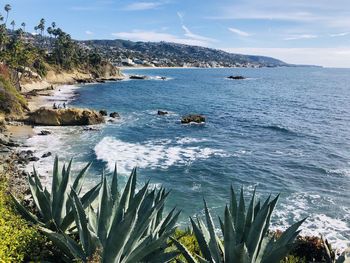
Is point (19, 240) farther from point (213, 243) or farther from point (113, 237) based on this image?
point (213, 243)

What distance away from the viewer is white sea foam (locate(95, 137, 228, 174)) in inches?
1112

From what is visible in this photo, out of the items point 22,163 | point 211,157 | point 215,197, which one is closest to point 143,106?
point 211,157

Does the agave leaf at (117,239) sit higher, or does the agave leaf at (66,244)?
the agave leaf at (117,239)

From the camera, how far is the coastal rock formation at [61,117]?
1590 inches

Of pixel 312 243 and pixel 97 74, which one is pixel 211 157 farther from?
pixel 97 74

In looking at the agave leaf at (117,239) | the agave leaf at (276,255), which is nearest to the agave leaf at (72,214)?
the agave leaf at (117,239)

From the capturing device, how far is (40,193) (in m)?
8.66

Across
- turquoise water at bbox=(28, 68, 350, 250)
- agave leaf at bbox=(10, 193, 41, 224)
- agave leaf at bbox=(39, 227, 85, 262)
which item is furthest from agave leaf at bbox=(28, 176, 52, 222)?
turquoise water at bbox=(28, 68, 350, 250)

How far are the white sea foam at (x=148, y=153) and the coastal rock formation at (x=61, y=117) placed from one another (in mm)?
7252

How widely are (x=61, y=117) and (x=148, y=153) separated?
13.9 meters

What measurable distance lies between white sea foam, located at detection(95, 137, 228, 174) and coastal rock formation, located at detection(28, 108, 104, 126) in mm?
7252

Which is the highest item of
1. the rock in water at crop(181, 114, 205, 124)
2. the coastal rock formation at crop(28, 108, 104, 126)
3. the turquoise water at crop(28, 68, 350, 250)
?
the coastal rock formation at crop(28, 108, 104, 126)

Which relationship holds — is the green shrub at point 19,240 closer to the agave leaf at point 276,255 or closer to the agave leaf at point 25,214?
the agave leaf at point 25,214

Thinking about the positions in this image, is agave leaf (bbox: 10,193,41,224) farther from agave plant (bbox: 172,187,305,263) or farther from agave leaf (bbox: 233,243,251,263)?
agave leaf (bbox: 233,243,251,263)
